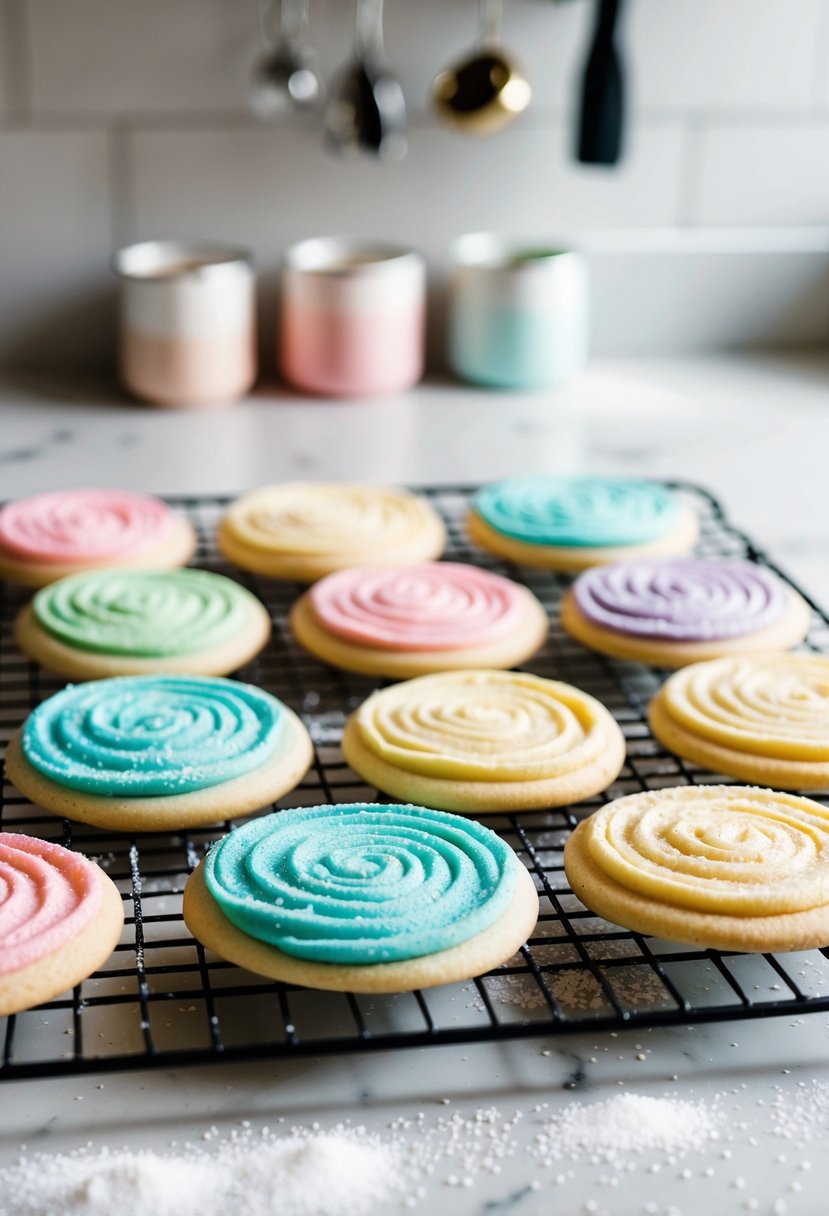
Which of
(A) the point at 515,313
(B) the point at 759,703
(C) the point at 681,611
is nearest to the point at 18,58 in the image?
(A) the point at 515,313

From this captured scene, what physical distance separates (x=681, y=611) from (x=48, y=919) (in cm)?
64

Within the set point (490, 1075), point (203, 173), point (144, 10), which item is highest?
point (144, 10)

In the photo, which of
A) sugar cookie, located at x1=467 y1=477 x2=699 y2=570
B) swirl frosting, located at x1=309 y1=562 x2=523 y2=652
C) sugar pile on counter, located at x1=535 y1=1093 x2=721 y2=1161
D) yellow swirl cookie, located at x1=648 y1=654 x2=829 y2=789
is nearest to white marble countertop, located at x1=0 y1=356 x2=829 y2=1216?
sugar pile on counter, located at x1=535 y1=1093 x2=721 y2=1161

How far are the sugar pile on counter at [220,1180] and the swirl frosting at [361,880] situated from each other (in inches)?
4.3

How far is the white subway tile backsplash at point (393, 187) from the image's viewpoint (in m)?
1.94

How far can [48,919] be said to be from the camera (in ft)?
2.74

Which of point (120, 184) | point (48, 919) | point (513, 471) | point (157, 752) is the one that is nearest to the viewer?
point (48, 919)

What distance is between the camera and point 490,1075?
31.6 inches

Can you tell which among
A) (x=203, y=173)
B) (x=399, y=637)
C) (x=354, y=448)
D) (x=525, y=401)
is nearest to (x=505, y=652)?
(x=399, y=637)

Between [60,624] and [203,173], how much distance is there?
93 centimetres

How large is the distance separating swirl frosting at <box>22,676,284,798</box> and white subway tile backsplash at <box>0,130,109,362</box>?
98 cm

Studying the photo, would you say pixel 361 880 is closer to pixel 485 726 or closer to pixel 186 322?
pixel 485 726

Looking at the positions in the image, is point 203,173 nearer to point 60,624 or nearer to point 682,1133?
point 60,624

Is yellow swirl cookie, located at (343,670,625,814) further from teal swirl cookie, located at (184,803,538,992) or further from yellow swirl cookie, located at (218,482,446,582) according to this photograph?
yellow swirl cookie, located at (218,482,446,582)
